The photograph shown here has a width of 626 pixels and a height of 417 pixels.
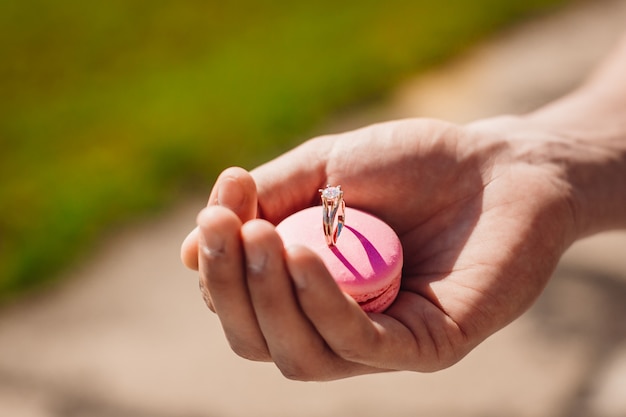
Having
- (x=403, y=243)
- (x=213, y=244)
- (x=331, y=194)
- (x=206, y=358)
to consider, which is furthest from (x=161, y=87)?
(x=213, y=244)

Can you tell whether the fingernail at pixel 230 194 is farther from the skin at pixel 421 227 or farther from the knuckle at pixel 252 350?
the knuckle at pixel 252 350

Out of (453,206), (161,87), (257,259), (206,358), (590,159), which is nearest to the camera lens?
(257,259)

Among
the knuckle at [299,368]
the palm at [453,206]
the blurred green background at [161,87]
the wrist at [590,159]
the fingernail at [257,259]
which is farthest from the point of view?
the blurred green background at [161,87]

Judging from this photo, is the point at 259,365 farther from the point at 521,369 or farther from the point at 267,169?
the point at 267,169

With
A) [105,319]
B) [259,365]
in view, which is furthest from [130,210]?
[259,365]

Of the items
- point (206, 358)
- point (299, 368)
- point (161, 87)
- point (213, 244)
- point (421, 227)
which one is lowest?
point (299, 368)

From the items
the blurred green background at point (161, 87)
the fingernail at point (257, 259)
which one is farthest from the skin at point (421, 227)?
the blurred green background at point (161, 87)

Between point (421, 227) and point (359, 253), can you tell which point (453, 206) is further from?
point (359, 253)
